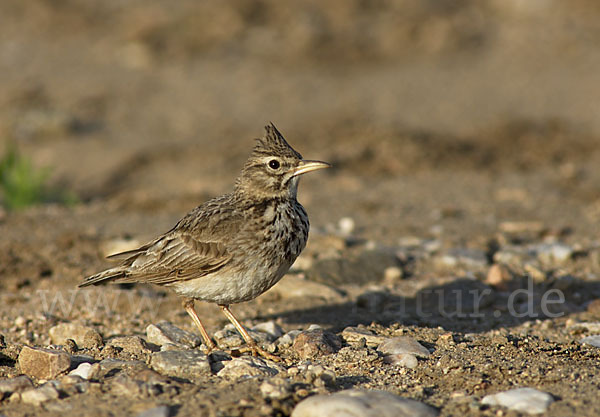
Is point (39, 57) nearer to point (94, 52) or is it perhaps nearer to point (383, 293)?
point (94, 52)

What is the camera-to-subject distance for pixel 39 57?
1769cm

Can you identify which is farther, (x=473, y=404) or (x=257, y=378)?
(x=257, y=378)

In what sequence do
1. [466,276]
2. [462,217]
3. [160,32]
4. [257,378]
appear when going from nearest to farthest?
[257,378] → [466,276] → [462,217] → [160,32]

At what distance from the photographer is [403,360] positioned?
5.55 m

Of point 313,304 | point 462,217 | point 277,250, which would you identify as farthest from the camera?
point 462,217

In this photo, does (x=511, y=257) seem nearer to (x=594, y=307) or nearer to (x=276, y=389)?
(x=594, y=307)

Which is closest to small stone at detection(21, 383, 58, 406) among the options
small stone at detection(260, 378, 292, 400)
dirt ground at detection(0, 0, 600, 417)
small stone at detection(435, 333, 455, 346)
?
dirt ground at detection(0, 0, 600, 417)

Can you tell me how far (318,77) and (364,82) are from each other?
1.03 meters

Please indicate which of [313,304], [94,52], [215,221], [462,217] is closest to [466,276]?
[313,304]

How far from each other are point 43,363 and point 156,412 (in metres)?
1.21

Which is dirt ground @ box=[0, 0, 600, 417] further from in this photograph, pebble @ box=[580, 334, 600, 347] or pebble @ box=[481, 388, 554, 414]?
pebble @ box=[580, 334, 600, 347]

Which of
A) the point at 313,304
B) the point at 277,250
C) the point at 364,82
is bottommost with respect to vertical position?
the point at 313,304

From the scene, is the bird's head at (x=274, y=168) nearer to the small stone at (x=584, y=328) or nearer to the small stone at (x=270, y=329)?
the small stone at (x=270, y=329)

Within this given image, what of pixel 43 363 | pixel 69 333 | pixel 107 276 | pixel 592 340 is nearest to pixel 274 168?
pixel 107 276
